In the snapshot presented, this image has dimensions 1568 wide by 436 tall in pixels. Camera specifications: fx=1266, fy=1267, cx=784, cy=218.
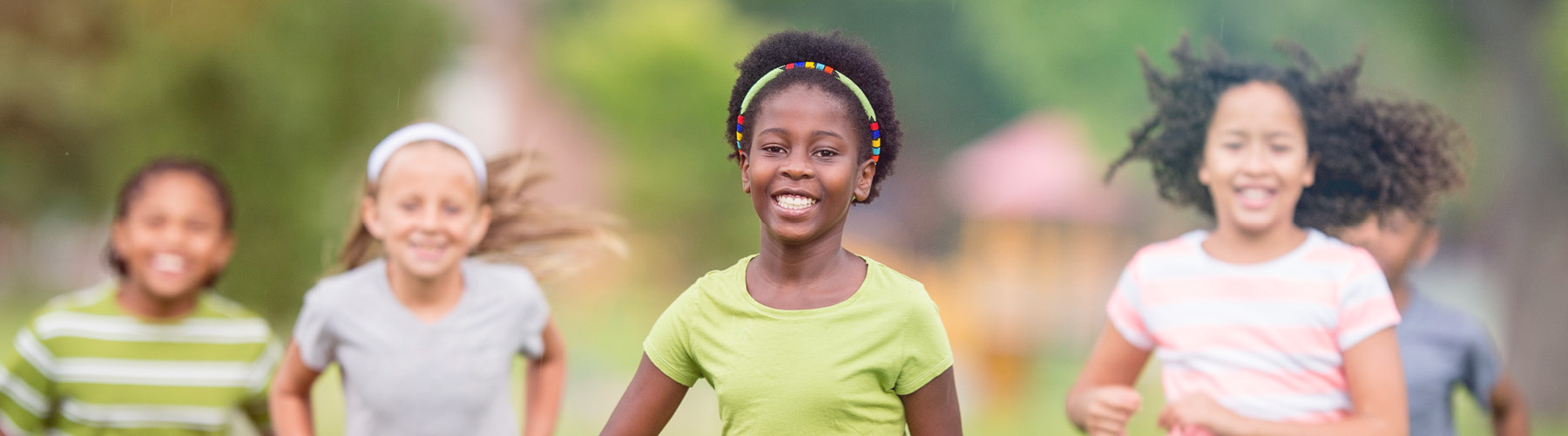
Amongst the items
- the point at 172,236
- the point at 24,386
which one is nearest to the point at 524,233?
the point at 172,236

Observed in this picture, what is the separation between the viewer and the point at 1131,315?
3430mm

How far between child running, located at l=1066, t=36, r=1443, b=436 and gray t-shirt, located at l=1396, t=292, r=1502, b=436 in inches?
14.5

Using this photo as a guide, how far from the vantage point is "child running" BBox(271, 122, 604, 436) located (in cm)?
330

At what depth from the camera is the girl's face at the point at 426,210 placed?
3396 mm

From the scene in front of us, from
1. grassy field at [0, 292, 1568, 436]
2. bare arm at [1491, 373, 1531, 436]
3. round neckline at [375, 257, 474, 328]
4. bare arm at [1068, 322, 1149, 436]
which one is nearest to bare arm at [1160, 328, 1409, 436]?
bare arm at [1068, 322, 1149, 436]

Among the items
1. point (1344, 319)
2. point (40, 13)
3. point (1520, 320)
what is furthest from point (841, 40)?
point (40, 13)

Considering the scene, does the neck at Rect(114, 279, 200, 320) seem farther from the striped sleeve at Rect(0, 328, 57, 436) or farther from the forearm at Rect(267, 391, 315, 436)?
the forearm at Rect(267, 391, 315, 436)

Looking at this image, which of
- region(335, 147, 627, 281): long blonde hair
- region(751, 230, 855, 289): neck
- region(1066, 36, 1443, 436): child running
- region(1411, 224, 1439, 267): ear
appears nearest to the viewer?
region(751, 230, 855, 289): neck

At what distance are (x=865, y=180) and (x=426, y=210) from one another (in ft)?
4.97

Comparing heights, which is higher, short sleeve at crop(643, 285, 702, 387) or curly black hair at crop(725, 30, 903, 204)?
curly black hair at crop(725, 30, 903, 204)

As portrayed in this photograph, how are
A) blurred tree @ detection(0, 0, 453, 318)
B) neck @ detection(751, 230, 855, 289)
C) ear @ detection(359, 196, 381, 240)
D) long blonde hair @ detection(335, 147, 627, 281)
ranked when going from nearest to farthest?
neck @ detection(751, 230, 855, 289)
ear @ detection(359, 196, 381, 240)
long blonde hair @ detection(335, 147, 627, 281)
blurred tree @ detection(0, 0, 453, 318)

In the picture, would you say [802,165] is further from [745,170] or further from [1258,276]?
[1258,276]

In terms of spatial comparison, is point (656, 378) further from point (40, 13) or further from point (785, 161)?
point (40, 13)

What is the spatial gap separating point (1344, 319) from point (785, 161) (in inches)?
65.4
